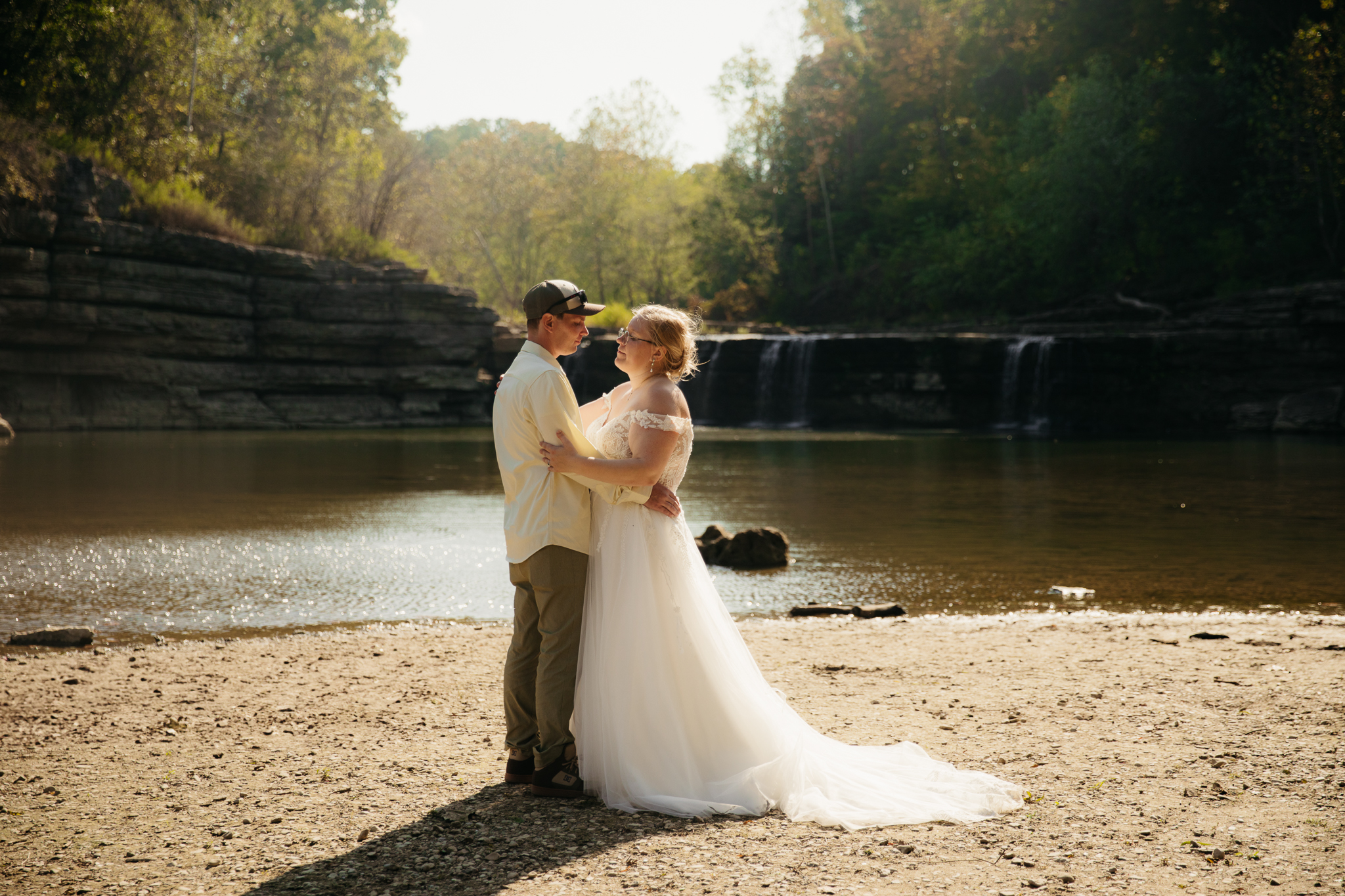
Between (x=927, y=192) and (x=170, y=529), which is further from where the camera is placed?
(x=927, y=192)

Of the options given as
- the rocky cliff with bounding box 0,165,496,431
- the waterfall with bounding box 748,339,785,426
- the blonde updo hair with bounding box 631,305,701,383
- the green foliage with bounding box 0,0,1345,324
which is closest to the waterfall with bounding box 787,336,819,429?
the waterfall with bounding box 748,339,785,426

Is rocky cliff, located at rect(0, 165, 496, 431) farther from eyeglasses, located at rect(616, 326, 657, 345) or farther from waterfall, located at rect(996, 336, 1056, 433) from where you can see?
eyeglasses, located at rect(616, 326, 657, 345)

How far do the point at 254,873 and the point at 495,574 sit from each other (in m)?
6.77

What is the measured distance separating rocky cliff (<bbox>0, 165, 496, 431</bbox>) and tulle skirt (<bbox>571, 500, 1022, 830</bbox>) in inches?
1211

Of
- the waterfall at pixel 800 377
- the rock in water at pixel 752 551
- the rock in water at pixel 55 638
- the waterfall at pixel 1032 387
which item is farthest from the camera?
the waterfall at pixel 800 377

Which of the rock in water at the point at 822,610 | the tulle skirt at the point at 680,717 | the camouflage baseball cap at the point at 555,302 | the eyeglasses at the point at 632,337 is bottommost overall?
the rock in water at the point at 822,610

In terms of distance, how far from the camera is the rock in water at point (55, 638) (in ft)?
23.2

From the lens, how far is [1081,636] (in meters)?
7.12

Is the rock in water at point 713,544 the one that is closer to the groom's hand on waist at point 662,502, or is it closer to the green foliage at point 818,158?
the groom's hand on waist at point 662,502

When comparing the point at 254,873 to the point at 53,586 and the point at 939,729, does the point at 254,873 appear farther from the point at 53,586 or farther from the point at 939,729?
the point at 53,586

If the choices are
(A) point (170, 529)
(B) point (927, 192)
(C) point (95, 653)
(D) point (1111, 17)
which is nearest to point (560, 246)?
(B) point (927, 192)

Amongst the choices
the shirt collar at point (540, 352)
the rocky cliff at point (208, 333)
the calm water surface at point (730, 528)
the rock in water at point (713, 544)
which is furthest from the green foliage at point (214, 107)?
the shirt collar at point (540, 352)

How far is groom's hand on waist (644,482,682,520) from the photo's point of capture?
4.15 meters

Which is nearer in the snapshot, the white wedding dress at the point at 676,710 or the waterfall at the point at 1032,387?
the white wedding dress at the point at 676,710
